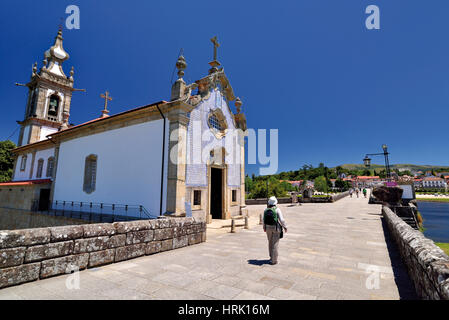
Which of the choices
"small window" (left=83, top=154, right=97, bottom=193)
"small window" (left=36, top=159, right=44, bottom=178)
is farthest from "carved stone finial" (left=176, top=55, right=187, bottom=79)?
"small window" (left=36, top=159, right=44, bottom=178)

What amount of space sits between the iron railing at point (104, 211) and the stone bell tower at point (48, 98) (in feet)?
49.3

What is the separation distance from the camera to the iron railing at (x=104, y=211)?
12403mm

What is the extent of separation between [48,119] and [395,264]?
37.4 meters

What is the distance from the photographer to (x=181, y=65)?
12.4 meters

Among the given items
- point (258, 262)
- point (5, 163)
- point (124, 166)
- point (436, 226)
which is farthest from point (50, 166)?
point (436, 226)

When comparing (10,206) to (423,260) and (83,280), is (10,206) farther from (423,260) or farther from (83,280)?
(423,260)

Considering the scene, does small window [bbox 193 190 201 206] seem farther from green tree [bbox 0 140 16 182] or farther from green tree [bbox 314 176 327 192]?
green tree [bbox 314 176 327 192]

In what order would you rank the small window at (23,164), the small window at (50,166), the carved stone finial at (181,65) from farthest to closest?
the small window at (23,164) → the small window at (50,166) → the carved stone finial at (181,65)

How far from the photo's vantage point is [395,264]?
5.50 m

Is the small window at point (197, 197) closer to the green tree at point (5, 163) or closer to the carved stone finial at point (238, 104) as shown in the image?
the carved stone finial at point (238, 104)

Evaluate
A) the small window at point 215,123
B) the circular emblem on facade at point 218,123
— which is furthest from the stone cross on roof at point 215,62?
the small window at point 215,123

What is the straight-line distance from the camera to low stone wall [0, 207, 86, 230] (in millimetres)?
14773
